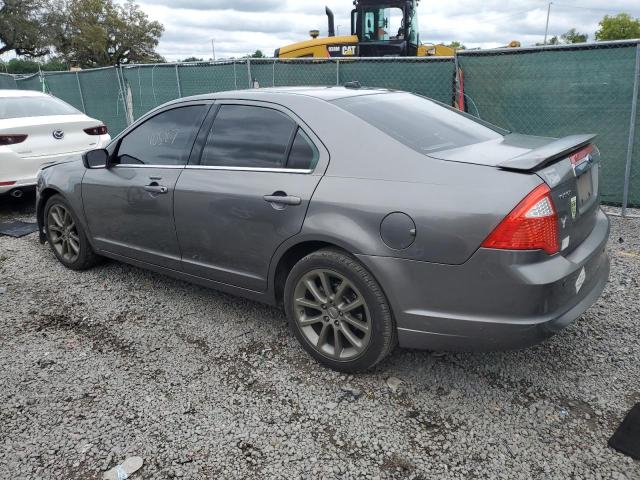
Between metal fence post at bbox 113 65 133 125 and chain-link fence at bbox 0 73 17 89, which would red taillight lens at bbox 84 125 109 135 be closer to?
metal fence post at bbox 113 65 133 125

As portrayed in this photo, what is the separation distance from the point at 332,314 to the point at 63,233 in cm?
315

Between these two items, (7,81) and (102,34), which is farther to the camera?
(102,34)

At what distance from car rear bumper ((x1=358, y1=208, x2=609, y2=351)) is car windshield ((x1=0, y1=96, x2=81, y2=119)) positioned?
630cm

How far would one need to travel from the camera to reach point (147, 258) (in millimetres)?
4012

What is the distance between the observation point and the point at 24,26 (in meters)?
39.4

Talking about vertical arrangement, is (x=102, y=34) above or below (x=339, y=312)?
above

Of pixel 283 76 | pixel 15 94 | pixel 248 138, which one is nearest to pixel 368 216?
pixel 248 138

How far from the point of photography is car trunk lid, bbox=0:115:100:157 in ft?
21.2

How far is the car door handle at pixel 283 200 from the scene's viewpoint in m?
2.96

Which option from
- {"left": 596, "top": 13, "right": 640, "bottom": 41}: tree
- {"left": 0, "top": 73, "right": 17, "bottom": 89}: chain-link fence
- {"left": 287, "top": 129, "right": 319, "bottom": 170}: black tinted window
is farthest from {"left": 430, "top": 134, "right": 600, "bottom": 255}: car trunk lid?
{"left": 596, "top": 13, "right": 640, "bottom": 41}: tree

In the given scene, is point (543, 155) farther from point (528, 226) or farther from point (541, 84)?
point (541, 84)


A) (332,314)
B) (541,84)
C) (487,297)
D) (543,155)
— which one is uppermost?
(541,84)

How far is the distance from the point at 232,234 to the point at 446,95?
5161 mm

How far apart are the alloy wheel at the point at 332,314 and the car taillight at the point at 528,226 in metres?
0.81
